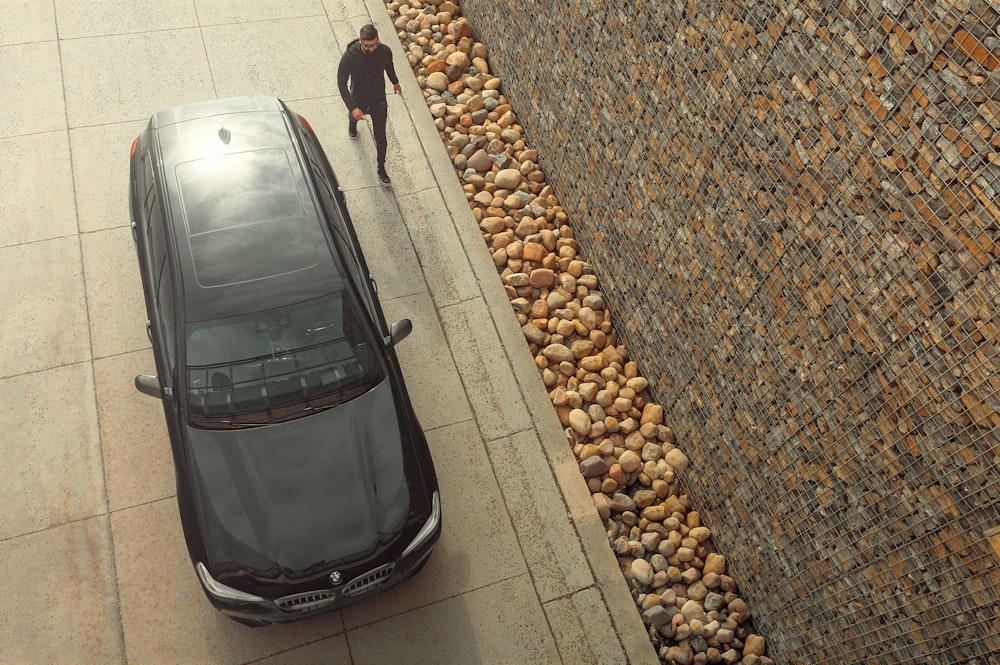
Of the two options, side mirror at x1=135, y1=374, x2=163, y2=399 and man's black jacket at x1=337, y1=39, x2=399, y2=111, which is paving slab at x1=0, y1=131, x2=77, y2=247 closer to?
side mirror at x1=135, y1=374, x2=163, y2=399

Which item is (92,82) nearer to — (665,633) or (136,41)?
(136,41)

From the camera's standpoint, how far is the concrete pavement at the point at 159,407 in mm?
5559

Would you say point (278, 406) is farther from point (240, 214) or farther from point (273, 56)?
point (273, 56)

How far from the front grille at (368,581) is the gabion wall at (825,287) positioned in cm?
Result: 248

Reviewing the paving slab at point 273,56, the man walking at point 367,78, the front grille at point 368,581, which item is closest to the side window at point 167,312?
the front grille at point 368,581

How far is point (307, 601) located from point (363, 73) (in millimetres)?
4570

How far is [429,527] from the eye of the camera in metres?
5.48

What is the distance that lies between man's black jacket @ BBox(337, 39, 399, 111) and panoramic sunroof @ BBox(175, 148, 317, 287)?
4.74ft

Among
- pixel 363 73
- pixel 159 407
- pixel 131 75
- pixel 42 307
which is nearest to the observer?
pixel 159 407

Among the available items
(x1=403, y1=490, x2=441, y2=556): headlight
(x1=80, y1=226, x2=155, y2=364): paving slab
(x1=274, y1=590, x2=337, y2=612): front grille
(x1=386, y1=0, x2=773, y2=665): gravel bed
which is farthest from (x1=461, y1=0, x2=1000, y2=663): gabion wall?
(x1=80, y1=226, x2=155, y2=364): paving slab

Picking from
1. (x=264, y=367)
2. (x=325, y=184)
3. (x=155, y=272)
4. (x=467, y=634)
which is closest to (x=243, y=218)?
(x=155, y=272)

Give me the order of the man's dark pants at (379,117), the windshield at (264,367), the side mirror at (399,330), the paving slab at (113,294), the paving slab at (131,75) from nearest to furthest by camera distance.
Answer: the windshield at (264,367) → the side mirror at (399,330) → the paving slab at (113,294) → the man's dark pants at (379,117) → the paving slab at (131,75)

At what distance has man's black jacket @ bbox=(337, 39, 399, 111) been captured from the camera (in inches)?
284

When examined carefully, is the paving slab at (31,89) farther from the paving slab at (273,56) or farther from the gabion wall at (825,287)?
the gabion wall at (825,287)
